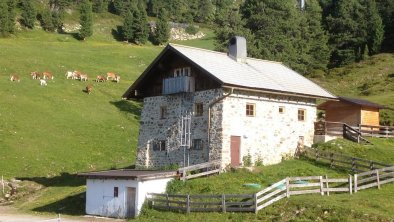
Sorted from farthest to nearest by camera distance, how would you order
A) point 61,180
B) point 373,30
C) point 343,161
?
point 373,30 < point 61,180 < point 343,161

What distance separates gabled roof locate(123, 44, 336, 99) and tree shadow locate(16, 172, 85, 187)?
7.91 meters

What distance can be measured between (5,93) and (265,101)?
31.0 m

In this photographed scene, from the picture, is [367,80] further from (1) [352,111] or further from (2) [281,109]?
(2) [281,109]

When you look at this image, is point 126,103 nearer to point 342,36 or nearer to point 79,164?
point 79,164

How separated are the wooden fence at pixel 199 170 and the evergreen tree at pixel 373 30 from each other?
80.7m

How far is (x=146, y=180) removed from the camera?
104 feet

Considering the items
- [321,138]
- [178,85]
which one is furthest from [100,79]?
[321,138]

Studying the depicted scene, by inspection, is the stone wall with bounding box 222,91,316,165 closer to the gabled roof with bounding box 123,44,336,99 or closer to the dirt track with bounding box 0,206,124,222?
the gabled roof with bounding box 123,44,336,99

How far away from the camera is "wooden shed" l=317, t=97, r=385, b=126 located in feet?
160

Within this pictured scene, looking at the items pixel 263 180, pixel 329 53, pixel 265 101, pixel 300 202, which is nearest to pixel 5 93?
pixel 265 101

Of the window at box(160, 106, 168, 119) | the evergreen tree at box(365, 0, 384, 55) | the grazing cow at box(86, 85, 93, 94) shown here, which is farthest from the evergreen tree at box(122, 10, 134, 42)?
the window at box(160, 106, 168, 119)

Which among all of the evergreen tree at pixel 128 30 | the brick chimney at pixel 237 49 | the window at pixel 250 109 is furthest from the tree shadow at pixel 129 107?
the evergreen tree at pixel 128 30

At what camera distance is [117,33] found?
134m

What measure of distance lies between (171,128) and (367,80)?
5735 cm
